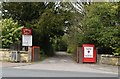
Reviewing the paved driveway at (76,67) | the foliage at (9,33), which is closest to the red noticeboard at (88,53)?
the paved driveway at (76,67)

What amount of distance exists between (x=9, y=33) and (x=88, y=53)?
750 centimetres

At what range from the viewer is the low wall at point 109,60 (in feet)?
74.2

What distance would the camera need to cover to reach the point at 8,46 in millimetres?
26094

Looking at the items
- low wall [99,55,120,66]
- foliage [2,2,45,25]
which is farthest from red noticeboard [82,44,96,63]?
foliage [2,2,45,25]

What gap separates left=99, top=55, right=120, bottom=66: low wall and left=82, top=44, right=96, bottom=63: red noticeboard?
0.78m

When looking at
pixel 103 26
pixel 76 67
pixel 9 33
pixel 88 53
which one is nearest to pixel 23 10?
pixel 9 33

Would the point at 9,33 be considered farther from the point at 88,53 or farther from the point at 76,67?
the point at 76,67

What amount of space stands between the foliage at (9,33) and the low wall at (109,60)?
822 centimetres

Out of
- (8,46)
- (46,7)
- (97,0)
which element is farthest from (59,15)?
(8,46)

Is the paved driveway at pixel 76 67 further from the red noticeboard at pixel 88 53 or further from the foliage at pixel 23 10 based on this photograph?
the foliage at pixel 23 10

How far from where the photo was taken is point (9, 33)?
25.8m

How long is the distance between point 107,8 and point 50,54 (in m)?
15.9

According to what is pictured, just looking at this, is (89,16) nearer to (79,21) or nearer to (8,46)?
(79,21)

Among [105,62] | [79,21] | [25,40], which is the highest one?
[79,21]
